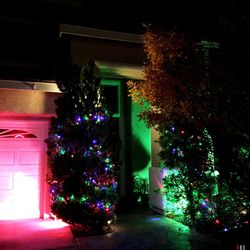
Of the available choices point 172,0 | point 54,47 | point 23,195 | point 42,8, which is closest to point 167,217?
point 23,195

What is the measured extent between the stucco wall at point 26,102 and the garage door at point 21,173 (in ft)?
1.92

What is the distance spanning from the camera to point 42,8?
10.1 metres

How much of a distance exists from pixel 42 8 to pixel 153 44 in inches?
202

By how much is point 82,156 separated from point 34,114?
2.01m

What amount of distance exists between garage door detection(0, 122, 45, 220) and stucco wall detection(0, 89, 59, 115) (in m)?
0.59

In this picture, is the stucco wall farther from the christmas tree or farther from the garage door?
the christmas tree

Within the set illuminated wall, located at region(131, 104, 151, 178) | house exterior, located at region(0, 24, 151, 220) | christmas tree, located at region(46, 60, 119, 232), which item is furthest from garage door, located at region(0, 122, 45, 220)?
illuminated wall, located at region(131, 104, 151, 178)

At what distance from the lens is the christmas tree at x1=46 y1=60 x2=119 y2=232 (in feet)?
20.6

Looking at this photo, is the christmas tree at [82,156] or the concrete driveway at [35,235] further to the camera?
the christmas tree at [82,156]

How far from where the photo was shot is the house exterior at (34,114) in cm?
729

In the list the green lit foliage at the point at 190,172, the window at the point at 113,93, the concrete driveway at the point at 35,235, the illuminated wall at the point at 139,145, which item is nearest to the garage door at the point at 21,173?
the concrete driveway at the point at 35,235

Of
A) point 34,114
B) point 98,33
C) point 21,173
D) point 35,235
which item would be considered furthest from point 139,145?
point 35,235

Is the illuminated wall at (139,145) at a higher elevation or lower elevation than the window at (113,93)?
lower

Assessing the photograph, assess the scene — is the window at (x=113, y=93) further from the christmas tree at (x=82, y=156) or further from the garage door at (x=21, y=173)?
the christmas tree at (x=82, y=156)
